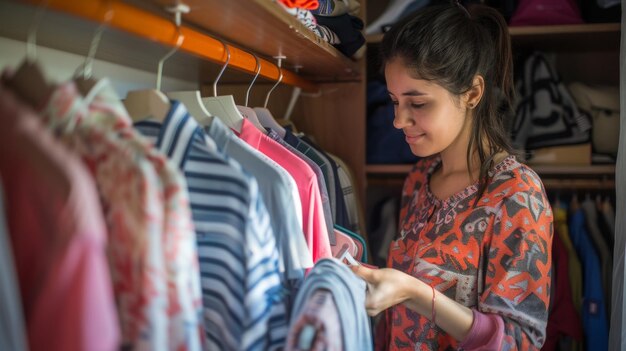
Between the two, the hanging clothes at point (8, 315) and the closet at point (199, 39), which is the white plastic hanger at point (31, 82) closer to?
the closet at point (199, 39)

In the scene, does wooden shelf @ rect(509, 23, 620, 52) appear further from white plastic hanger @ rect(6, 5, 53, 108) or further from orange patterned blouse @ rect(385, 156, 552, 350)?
white plastic hanger @ rect(6, 5, 53, 108)

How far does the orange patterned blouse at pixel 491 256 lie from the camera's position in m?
0.94

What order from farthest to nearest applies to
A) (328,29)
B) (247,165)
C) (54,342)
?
(328,29)
(247,165)
(54,342)

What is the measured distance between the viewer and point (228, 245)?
0.65 m

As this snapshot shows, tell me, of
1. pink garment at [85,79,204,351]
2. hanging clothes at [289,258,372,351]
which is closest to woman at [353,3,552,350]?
hanging clothes at [289,258,372,351]

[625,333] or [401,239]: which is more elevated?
[401,239]

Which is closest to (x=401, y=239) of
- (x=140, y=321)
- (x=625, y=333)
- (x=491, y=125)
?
(x=491, y=125)

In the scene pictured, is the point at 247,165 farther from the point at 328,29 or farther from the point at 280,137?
the point at 328,29

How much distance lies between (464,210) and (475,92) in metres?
0.27

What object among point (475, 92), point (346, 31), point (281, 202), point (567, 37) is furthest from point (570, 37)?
point (281, 202)

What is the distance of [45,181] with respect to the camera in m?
0.47

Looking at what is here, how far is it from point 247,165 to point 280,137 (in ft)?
1.07

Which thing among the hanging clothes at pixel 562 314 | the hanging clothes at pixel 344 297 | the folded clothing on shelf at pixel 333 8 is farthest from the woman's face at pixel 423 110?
the hanging clothes at pixel 562 314

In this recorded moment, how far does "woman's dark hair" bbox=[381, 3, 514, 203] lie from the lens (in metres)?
1.03
